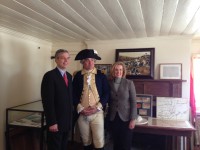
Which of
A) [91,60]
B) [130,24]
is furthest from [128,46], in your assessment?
[91,60]

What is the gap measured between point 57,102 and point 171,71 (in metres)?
2.00

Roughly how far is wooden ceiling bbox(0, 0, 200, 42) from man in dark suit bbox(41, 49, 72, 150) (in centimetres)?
47

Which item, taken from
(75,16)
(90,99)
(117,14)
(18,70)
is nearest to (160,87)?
(90,99)

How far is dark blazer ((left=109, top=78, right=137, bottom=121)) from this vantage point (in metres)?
2.19

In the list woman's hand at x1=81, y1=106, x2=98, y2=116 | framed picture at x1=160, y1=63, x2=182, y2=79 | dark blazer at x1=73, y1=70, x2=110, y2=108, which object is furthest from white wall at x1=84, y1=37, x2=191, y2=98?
woman's hand at x1=81, y1=106, x2=98, y2=116

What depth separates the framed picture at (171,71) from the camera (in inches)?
121

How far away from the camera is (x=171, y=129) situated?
8.32ft

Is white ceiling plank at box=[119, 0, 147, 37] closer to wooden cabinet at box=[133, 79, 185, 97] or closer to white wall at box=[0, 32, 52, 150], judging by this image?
wooden cabinet at box=[133, 79, 185, 97]

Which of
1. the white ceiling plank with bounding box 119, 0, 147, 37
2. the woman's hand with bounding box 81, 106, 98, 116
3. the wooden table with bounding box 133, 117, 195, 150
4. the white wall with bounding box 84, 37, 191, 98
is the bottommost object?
the wooden table with bounding box 133, 117, 195, 150

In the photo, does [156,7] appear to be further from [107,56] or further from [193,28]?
[107,56]

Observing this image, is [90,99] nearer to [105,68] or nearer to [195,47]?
[105,68]

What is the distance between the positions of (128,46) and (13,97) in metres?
2.00

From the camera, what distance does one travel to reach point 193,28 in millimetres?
2615

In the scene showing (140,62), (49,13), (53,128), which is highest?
(49,13)
